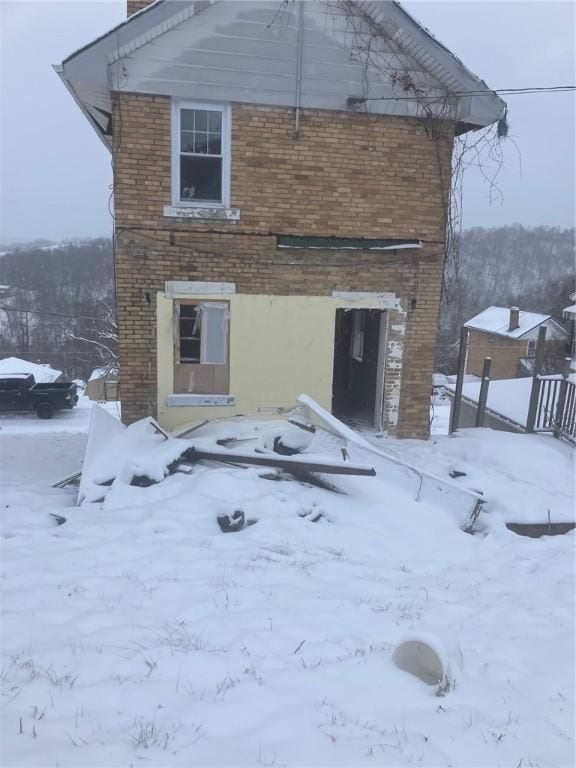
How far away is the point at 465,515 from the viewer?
257 inches

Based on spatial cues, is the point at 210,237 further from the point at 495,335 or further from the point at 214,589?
the point at 495,335

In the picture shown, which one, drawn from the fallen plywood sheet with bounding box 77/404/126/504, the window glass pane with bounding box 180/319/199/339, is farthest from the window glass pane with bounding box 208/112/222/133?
the fallen plywood sheet with bounding box 77/404/126/504

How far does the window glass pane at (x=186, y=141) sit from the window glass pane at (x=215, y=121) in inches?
12.5

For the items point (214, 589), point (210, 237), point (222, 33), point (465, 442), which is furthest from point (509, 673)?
point (222, 33)

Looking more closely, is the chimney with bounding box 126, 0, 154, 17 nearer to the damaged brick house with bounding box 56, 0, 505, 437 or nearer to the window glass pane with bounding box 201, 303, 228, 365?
the damaged brick house with bounding box 56, 0, 505, 437

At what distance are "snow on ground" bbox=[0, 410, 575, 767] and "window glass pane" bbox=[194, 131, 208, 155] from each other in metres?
4.71

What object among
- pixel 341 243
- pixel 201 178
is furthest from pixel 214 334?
pixel 341 243

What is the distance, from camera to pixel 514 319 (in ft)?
127

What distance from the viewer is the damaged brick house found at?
24.6 ft

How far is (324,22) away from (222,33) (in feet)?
5.03

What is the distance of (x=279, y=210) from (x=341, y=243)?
1120 mm

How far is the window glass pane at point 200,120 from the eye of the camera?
7758mm

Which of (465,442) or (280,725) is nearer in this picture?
(280,725)

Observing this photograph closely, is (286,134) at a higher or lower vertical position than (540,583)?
higher
